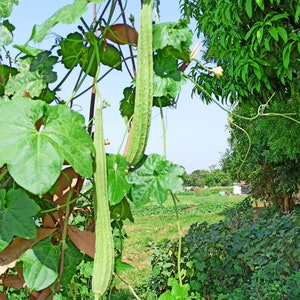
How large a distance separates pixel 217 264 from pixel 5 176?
263 centimetres

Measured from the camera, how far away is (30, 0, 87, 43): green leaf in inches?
32.5

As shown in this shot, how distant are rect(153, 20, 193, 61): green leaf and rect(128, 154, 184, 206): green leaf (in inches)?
7.7

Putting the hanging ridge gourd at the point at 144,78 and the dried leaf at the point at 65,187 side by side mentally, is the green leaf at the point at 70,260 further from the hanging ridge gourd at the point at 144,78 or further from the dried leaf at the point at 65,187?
the hanging ridge gourd at the point at 144,78

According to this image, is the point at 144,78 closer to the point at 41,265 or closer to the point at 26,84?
the point at 26,84

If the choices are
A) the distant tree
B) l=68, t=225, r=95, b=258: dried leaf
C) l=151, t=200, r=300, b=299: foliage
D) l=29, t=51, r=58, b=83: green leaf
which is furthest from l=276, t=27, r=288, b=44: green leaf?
l=68, t=225, r=95, b=258: dried leaf

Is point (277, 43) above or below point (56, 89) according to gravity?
above

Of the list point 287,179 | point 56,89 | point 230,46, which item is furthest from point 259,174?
point 56,89

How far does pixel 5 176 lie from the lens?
1.02 meters

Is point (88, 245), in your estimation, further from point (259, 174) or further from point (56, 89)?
point (259, 174)

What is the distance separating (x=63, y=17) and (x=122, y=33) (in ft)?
0.69

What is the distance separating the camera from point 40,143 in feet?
2.65

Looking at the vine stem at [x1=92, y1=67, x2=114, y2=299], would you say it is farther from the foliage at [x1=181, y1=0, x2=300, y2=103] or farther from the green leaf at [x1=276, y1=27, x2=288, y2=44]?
the green leaf at [x1=276, y1=27, x2=288, y2=44]

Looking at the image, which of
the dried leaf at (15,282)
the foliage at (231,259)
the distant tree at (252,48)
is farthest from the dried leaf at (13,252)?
the distant tree at (252,48)

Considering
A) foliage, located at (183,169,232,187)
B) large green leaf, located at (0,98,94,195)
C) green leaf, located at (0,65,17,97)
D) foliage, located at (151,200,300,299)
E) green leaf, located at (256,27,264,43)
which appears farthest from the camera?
foliage, located at (183,169,232,187)
